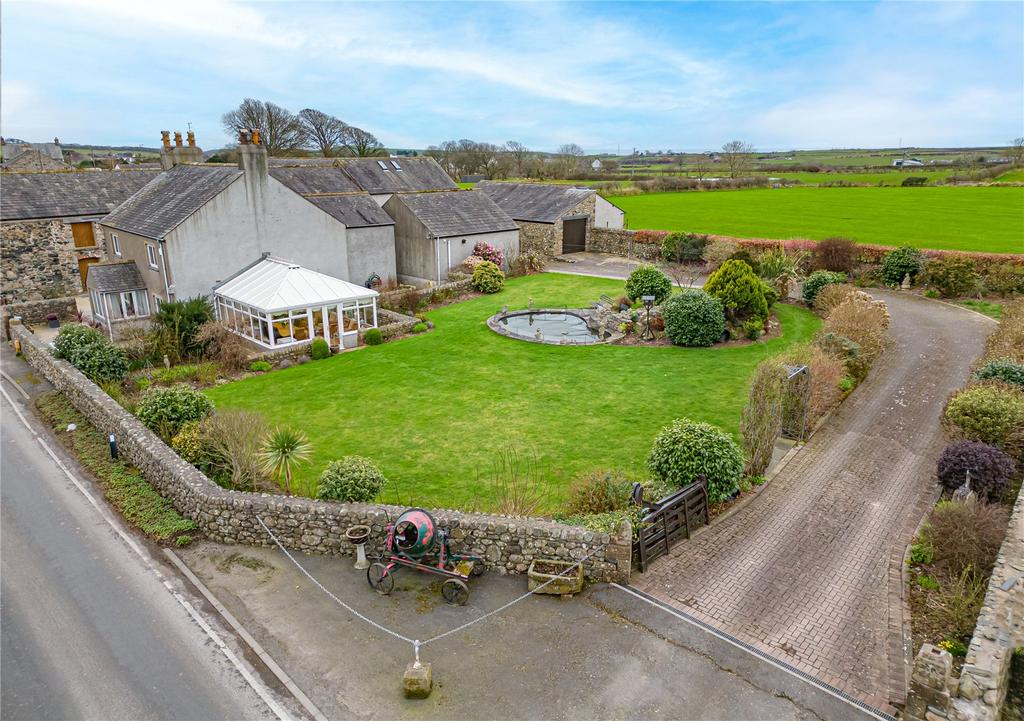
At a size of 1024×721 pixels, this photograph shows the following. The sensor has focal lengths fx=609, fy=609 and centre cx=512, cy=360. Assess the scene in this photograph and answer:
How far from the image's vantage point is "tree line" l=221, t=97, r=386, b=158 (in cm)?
7375

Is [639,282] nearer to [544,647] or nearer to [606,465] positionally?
[606,465]

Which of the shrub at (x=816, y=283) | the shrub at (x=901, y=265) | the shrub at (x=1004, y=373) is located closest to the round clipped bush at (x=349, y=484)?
the shrub at (x=1004, y=373)

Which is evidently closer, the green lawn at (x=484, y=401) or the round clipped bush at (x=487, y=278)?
the green lawn at (x=484, y=401)

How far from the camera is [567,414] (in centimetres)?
1759

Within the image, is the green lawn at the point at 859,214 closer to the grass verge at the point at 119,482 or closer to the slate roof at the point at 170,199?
the slate roof at the point at 170,199

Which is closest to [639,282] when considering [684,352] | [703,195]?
[684,352]

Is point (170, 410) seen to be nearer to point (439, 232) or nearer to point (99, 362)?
point (99, 362)

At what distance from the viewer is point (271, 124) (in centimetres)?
7388

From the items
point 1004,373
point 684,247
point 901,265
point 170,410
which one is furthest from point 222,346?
point 901,265

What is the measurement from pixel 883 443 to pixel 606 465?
24.6 ft

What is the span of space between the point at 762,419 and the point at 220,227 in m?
22.1

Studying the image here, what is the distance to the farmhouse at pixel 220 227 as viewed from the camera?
80.8 ft

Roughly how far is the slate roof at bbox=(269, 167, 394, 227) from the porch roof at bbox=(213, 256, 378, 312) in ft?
16.5

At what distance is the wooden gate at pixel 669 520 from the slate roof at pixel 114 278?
966 inches
